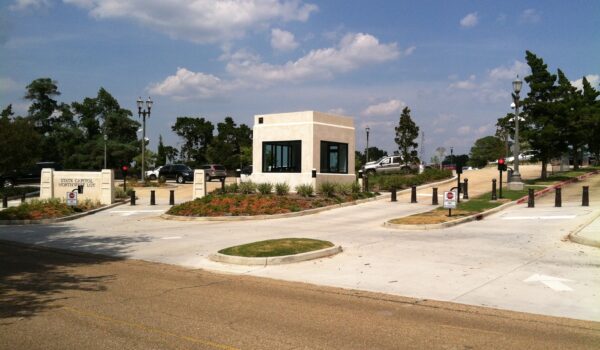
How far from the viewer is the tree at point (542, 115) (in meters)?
32.5

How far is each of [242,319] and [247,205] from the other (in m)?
14.8

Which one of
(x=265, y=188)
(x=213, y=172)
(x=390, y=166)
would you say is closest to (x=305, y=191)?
(x=265, y=188)

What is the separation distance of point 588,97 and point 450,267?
46.0 metres

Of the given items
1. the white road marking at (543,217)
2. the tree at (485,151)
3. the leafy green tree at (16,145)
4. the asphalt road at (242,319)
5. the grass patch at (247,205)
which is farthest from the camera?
the tree at (485,151)

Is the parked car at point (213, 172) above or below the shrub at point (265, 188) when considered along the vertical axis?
above

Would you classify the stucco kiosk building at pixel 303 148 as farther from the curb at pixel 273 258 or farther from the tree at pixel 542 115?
the curb at pixel 273 258

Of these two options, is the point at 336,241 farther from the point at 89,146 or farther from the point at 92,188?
the point at 89,146

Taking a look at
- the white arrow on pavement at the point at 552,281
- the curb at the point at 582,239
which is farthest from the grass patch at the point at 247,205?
the white arrow on pavement at the point at 552,281

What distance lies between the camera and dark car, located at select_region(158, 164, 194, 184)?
44500 mm

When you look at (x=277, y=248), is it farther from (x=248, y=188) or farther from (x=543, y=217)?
(x=248, y=188)

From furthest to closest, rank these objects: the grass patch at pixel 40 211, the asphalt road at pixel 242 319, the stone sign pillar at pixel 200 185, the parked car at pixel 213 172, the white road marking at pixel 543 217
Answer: the parked car at pixel 213 172
the stone sign pillar at pixel 200 185
the grass patch at pixel 40 211
the white road marking at pixel 543 217
the asphalt road at pixel 242 319

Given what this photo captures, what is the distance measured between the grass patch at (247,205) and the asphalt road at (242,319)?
1115cm

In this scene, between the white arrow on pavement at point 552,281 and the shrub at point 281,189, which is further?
the shrub at point 281,189

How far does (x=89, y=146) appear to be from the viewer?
67438 mm
